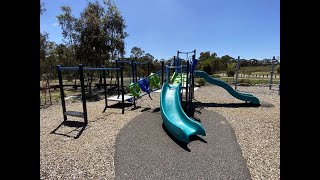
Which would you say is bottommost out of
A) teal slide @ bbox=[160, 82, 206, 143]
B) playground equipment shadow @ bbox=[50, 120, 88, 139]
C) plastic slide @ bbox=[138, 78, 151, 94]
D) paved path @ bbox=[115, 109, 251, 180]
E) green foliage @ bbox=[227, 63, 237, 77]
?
paved path @ bbox=[115, 109, 251, 180]

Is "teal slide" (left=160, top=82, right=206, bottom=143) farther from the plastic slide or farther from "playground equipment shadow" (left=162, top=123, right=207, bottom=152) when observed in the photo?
the plastic slide

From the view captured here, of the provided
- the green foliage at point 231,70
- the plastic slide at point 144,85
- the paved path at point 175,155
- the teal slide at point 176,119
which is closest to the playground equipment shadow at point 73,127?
the paved path at point 175,155

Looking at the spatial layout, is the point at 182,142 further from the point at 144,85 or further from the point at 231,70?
the point at 231,70

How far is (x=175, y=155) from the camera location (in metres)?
5.97

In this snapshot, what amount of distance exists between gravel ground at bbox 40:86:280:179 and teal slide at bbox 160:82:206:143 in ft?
4.82

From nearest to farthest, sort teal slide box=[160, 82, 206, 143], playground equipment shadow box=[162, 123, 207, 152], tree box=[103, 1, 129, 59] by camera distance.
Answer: playground equipment shadow box=[162, 123, 207, 152], teal slide box=[160, 82, 206, 143], tree box=[103, 1, 129, 59]

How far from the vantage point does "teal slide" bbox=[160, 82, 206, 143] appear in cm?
722

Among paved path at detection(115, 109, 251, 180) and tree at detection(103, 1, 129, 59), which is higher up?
tree at detection(103, 1, 129, 59)

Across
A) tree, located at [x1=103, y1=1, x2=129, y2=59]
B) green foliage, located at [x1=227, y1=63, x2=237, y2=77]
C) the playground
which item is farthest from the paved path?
green foliage, located at [x1=227, y1=63, x2=237, y2=77]

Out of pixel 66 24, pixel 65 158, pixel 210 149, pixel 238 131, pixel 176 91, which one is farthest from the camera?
pixel 66 24

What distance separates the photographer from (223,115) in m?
10.6
